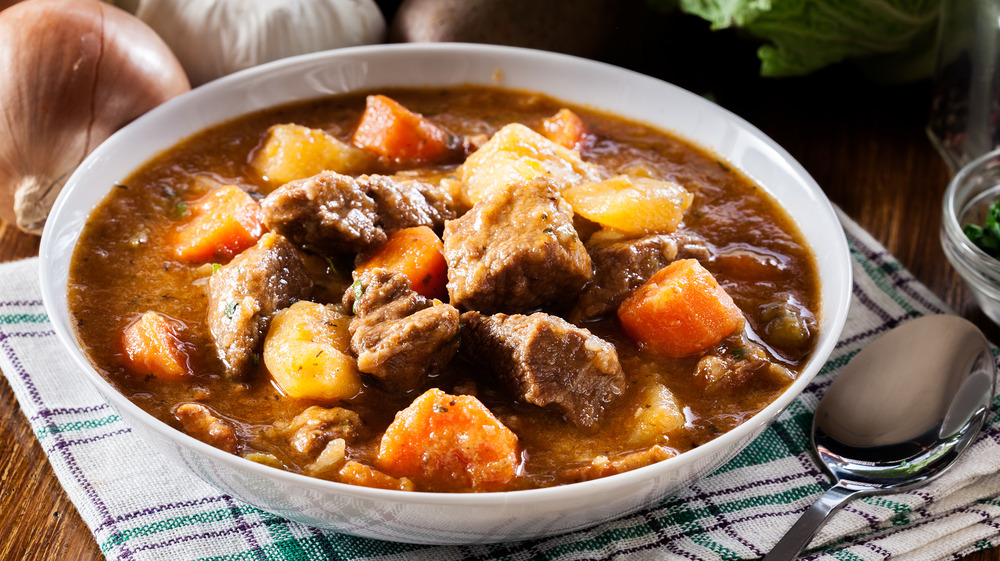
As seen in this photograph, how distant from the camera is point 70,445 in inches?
127

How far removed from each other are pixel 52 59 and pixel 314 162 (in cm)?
117

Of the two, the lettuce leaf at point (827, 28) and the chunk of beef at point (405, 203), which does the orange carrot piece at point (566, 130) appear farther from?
the lettuce leaf at point (827, 28)

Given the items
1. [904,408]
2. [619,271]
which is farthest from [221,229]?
[904,408]

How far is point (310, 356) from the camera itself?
2973mm

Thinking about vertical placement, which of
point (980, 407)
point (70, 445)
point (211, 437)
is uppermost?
point (980, 407)

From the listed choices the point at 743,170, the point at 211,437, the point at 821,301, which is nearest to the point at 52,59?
the point at 211,437

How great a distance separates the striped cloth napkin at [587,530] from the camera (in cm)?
290

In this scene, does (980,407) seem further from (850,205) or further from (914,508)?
(850,205)

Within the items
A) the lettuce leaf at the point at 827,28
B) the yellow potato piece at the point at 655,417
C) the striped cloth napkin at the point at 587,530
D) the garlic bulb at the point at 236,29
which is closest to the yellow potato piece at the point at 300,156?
the garlic bulb at the point at 236,29

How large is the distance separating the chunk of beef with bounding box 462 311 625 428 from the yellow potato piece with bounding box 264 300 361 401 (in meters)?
0.48

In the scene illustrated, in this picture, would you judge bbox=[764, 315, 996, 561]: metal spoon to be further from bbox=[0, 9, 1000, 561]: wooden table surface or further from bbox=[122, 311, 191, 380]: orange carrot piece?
bbox=[122, 311, 191, 380]: orange carrot piece

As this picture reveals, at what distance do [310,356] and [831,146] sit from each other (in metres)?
3.36

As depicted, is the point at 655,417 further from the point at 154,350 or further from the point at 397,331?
the point at 154,350

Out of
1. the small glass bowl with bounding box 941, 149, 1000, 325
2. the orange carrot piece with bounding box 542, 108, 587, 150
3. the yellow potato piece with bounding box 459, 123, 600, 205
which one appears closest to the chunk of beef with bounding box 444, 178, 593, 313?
the yellow potato piece with bounding box 459, 123, 600, 205
